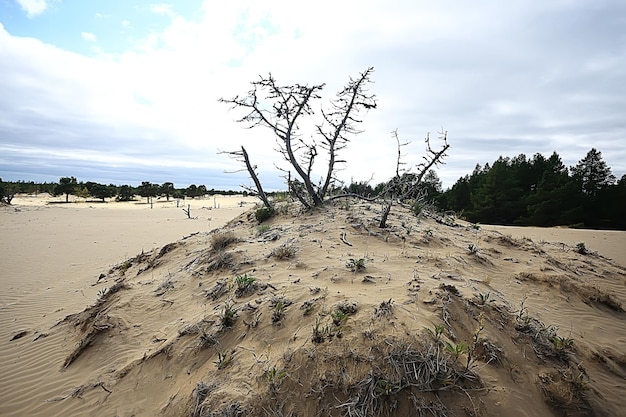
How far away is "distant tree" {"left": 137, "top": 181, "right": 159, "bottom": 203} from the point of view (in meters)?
41.8

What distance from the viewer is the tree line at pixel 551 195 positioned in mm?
23250

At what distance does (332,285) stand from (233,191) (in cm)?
5941

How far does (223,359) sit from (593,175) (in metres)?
31.2

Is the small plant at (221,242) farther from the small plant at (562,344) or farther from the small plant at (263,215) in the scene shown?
the small plant at (562,344)

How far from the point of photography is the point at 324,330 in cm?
346

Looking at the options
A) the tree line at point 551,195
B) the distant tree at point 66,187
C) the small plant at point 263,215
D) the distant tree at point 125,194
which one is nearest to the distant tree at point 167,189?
the distant tree at point 125,194

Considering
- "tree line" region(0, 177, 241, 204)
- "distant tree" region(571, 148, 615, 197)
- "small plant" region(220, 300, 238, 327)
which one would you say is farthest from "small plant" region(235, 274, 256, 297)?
"tree line" region(0, 177, 241, 204)

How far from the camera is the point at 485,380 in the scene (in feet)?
9.96

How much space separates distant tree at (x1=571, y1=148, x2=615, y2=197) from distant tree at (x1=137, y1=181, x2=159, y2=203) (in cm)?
4481

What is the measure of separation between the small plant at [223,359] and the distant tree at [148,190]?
4253 cm

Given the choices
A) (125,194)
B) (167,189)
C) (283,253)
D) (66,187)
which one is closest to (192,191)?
(167,189)

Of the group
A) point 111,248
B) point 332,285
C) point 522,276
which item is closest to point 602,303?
point 522,276

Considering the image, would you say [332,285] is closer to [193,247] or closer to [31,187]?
[193,247]

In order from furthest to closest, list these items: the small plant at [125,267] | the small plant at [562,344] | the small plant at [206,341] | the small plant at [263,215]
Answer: the small plant at [263,215] → the small plant at [125,267] → the small plant at [206,341] → the small plant at [562,344]
